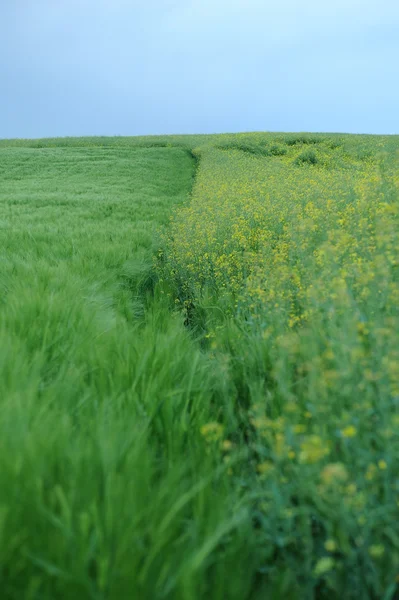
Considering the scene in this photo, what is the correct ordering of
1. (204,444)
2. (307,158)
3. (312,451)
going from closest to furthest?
(312,451)
(204,444)
(307,158)

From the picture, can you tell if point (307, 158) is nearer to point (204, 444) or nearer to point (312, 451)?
point (204, 444)

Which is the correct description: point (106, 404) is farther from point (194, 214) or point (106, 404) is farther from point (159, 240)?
point (194, 214)

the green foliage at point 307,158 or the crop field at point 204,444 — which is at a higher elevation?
the green foliage at point 307,158

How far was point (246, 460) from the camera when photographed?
2090mm

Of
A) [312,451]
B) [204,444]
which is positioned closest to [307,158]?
[204,444]

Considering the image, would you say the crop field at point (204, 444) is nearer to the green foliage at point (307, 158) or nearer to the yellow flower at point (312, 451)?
the yellow flower at point (312, 451)

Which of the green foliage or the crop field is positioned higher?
the green foliage

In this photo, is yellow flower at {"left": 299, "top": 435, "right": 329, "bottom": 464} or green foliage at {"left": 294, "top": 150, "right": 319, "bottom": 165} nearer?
yellow flower at {"left": 299, "top": 435, "right": 329, "bottom": 464}

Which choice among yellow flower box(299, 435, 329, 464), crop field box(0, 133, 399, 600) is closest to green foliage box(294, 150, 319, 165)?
crop field box(0, 133, 399, 600)

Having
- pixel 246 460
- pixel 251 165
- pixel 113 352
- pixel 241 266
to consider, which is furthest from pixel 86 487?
pixel 251 165

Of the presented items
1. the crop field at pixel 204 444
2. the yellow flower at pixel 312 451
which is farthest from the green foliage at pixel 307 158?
the yellow flower at pixel 312 451

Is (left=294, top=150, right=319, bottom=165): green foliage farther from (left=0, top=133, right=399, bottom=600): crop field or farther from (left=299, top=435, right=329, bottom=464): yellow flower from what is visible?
(left=299, top=435, right=329, bottom=464): yellow flower

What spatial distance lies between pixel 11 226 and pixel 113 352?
5.84 meters

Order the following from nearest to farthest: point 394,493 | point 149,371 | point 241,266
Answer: point 394,493
point 149,371
point 241,266
